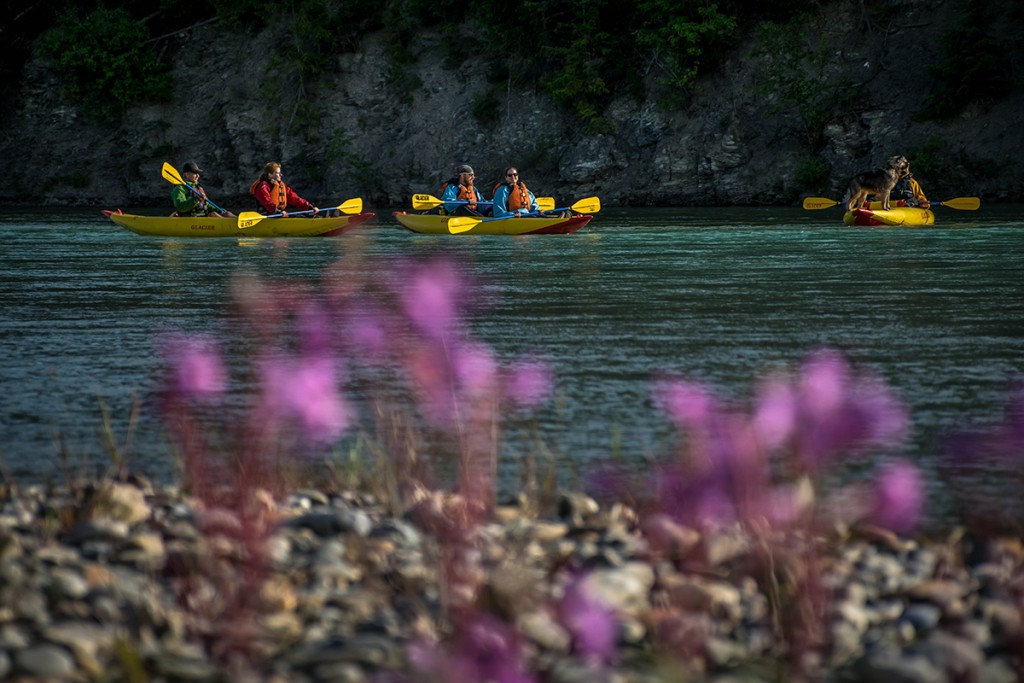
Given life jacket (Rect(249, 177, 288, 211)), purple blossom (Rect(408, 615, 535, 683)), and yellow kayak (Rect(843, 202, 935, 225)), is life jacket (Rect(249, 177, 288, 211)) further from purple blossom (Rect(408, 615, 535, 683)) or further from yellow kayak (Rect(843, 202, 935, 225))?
purple blossom (Rect(408, 615, 535, 683))

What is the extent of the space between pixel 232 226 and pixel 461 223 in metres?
3.63

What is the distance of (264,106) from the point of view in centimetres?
4609

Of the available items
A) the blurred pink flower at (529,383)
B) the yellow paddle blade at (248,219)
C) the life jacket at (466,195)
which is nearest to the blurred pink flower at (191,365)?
the blurred pink flower at (529,383)

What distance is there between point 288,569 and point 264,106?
142 ft

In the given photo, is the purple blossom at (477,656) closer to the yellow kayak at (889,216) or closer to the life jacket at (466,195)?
the yellow kayak at (889,216)

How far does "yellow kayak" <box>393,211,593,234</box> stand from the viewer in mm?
22672

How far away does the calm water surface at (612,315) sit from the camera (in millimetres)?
6766

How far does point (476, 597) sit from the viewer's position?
3.89 m

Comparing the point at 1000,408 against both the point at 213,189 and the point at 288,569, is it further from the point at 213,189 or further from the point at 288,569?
the point at 213,189

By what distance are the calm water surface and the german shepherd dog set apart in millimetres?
1412

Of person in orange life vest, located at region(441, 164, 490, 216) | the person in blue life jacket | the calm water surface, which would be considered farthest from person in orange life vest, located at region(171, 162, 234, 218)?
the person in blue life jacket

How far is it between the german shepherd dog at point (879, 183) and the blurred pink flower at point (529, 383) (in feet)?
52.7

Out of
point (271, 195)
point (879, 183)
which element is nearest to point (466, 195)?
point (271, 195)

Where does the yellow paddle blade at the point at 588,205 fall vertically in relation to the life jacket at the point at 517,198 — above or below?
below
